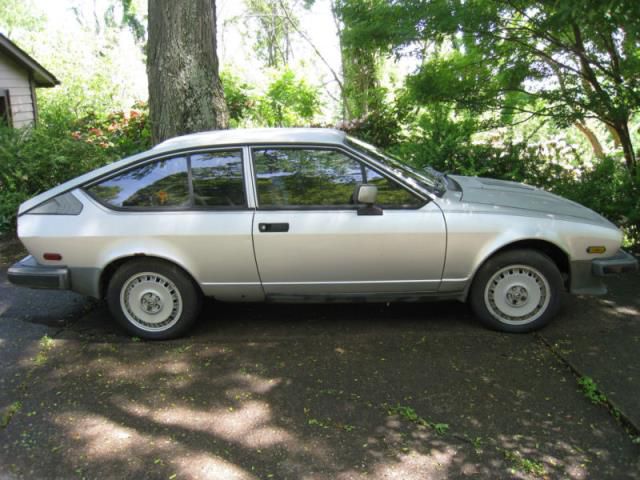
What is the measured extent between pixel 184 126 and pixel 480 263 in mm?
4524

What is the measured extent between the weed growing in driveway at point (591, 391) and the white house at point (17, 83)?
1274 cm

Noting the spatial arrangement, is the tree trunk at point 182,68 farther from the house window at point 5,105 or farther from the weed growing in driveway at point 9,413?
the house window at point 5,105

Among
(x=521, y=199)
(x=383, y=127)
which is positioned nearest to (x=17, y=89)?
(x=383, y=127)

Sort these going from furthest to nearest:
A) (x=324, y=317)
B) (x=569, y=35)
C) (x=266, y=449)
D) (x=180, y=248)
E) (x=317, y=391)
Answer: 1. (x=569, y=35)
2. (x=324, y=317)
3. (x=180, y=248)
4. (x=317, y=391)
5. (x=266, y=449)

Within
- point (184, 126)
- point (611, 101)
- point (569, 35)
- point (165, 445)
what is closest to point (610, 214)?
point (611, 101)

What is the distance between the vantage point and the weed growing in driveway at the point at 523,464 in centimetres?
324

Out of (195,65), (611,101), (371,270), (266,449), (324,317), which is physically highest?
(195,65)

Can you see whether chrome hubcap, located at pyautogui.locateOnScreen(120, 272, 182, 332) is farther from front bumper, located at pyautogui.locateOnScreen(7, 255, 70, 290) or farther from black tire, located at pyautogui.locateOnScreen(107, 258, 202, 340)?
front bumper, located at pyautogui.locateOnScreen(7, 255, 70, 290)

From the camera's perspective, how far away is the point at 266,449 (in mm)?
3484

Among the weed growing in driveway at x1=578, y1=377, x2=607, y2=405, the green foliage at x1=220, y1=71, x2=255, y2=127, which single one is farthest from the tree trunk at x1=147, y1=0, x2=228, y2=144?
the green foliage at x1=220, y1=71, x2=255, y2=127

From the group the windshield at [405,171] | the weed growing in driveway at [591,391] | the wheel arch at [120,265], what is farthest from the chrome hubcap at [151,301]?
the weed growing in driveway at [591,391]

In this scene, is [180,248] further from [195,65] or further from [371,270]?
[195,65]

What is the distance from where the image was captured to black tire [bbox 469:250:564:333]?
478cm

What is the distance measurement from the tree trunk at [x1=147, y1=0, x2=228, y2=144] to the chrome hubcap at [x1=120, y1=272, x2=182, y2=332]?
10.9 ft
